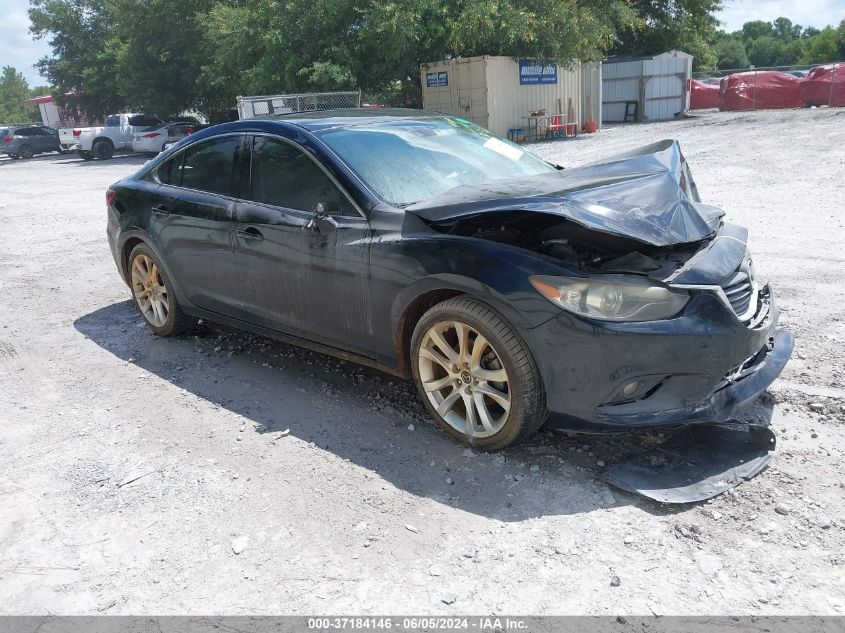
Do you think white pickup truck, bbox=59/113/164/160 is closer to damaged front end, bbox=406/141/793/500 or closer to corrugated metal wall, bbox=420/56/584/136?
corrugated metal wall, bbox=420/56/584/136

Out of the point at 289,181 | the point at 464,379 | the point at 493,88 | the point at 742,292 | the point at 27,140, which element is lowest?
the point at 464,379

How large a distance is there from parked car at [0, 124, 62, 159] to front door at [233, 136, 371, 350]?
35.4m

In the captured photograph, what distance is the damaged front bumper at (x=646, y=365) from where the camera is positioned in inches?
119

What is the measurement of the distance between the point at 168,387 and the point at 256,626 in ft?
8.39

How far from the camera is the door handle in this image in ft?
14.4

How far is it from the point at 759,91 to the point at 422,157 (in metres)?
32.8

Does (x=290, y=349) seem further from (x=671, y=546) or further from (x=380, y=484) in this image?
(x=671, y=546)

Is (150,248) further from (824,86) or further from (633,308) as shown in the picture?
(824,86)

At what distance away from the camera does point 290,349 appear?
5.24 meters

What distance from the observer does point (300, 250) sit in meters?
4.12

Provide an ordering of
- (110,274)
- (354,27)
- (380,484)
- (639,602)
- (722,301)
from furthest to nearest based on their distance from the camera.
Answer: (354,27)
(110,274)
(380,484)
(722,301)
(639,602)

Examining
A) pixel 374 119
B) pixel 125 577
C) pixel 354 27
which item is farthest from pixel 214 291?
pixel 354 27

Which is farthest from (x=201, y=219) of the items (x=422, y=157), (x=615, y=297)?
(x=615, y=297)

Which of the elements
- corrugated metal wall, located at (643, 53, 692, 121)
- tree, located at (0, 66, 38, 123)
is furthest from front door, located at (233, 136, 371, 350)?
tree, located at (0, 66, 38, 123)
